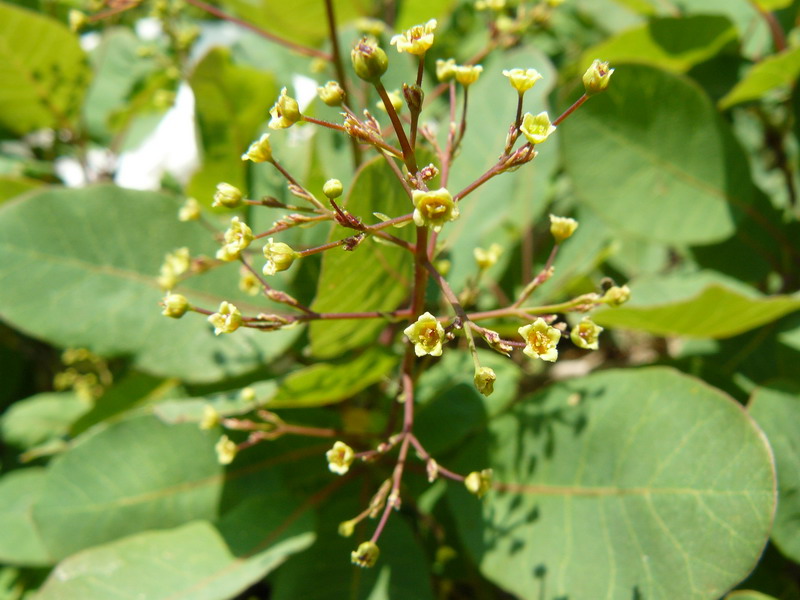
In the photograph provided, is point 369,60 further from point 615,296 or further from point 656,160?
point 656,160

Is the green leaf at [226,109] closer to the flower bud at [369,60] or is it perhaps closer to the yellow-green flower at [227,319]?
the yellow-green flower at [227,319]

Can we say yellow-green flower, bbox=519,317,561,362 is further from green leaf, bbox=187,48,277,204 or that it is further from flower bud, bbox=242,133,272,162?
green leaf, bbox=187,48,277,204

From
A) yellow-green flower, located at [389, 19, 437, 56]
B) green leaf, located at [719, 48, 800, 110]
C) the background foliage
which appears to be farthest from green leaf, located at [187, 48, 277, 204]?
green leaf, located at [719, 48, 800, 110]

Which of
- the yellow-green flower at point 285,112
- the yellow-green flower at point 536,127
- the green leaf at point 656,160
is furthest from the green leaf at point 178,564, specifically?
the green leaf at point 656,160

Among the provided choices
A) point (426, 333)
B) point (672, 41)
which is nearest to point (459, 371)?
point (426, 333)

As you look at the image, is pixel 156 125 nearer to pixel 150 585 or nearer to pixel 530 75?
pixel 150 585

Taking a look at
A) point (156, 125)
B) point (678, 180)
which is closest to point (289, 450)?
point (678, 180)
